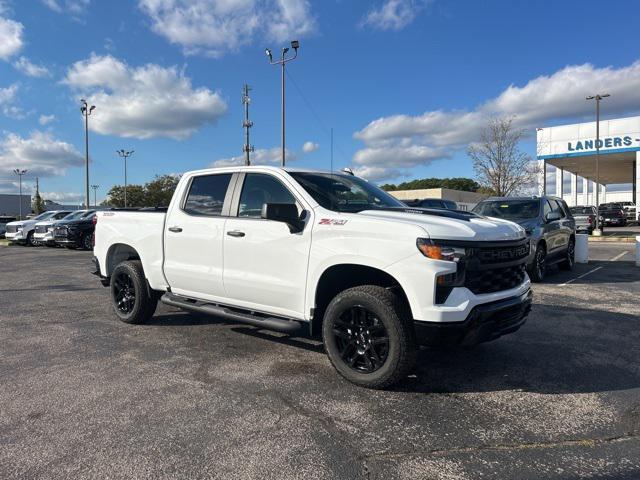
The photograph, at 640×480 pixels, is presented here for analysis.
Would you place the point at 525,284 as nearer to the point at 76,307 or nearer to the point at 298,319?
the point at 298,319

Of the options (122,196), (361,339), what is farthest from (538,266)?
(122,196)

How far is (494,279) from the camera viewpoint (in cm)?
403

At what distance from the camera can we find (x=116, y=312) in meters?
6.56

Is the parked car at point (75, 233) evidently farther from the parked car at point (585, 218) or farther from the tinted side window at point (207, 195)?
the parked car at point (585, 218)

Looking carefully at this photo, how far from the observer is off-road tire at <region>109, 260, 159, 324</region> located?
6.11 metres

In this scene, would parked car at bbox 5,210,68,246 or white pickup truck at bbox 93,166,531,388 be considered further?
parked car at bbox 5,210,68,246

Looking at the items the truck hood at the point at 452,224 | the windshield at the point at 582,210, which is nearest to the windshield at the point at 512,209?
the truck hood at the point at 452,224

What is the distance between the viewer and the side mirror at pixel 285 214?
13.8 ft

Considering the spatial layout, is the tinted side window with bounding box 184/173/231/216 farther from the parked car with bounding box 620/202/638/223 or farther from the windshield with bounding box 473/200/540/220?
the parked car with bounding box 620/202/638/223

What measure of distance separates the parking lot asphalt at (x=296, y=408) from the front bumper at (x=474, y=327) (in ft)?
1.63

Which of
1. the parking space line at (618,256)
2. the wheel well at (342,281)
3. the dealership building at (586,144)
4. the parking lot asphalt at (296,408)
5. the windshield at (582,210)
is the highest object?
the dealership building at (586,144)

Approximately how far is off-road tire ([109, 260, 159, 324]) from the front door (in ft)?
5.40

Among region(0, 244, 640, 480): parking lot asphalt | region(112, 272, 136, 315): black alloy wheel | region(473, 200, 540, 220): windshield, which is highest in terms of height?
region(473, 200, 540, 220): windshield

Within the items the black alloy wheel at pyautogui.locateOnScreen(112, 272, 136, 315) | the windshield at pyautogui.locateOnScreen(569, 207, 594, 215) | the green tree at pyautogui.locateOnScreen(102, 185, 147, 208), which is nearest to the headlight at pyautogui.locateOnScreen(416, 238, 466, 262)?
the black alloy wheel at pyautogui.locateOnScreen(112, 272, 136, 315)
